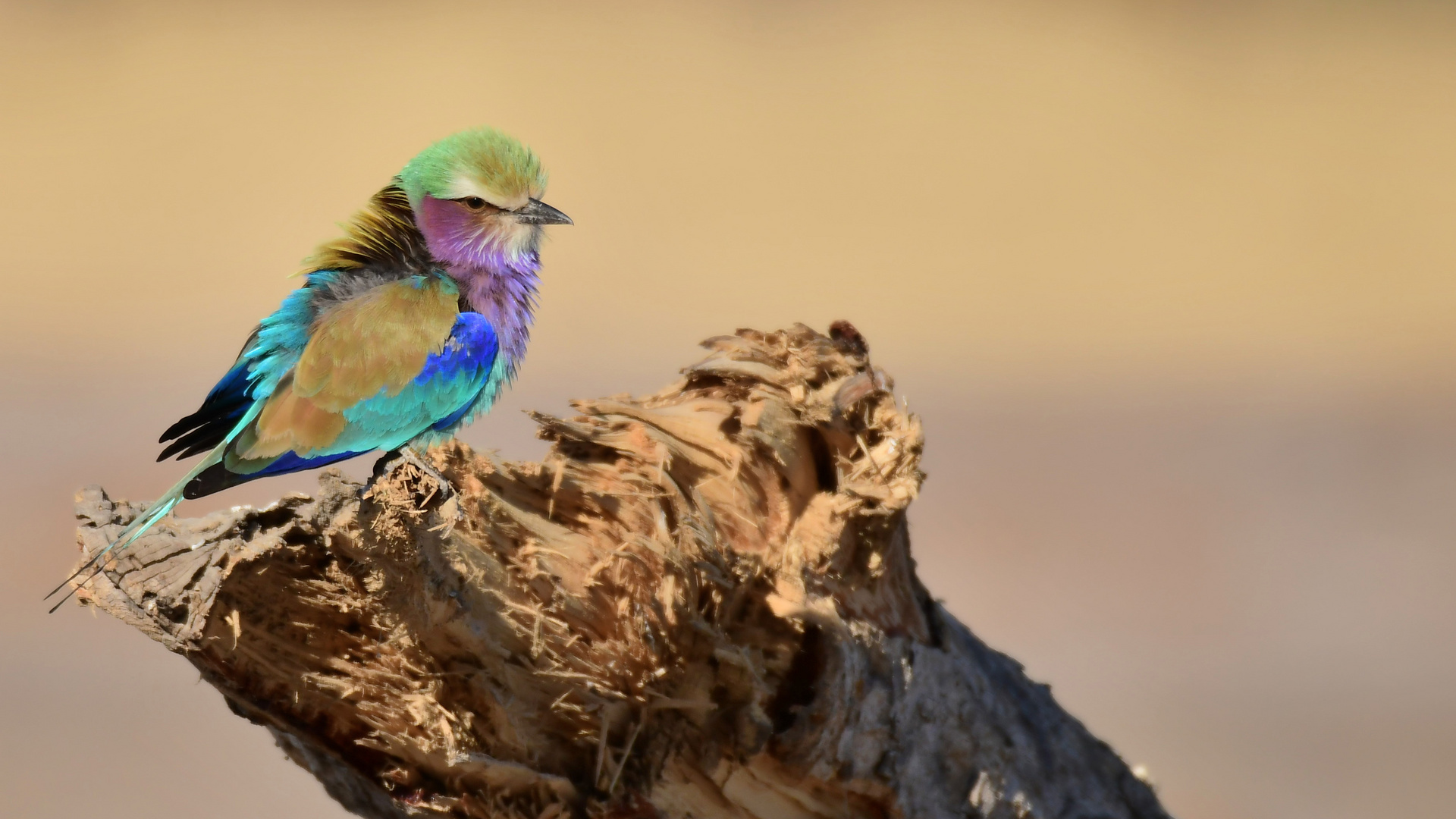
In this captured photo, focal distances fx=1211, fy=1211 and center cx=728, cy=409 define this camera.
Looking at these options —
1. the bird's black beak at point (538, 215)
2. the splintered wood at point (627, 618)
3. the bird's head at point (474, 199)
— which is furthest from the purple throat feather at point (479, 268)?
the splintered wood at point (627, 618)

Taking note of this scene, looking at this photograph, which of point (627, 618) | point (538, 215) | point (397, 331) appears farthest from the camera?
point (538, 215)

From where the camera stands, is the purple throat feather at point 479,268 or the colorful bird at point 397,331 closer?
the colorful bird at point 397,331

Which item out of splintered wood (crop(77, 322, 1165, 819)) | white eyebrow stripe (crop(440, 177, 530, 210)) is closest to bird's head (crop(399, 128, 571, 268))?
white eyebrow stripe (crop(440, 177, 530, 210))

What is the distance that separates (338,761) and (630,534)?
830 millimetres

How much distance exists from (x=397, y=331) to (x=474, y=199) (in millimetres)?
598

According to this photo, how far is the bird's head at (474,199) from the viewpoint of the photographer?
358 cm

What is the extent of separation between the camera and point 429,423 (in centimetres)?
321

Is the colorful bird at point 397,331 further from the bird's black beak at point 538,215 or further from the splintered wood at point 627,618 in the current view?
the splintered wood at point 627,618

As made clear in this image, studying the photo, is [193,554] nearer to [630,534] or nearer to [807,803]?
[630,534]

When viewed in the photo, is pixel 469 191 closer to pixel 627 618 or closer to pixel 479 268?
pixel 479 268

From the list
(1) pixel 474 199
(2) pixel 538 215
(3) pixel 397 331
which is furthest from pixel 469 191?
(3) pixel 397 331

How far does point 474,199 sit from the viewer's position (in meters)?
3.60

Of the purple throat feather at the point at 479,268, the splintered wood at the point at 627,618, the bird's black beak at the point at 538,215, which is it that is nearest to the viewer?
the splintered wood at the point at 627,618

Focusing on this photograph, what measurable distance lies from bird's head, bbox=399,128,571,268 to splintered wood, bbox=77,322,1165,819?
1.05 metres
